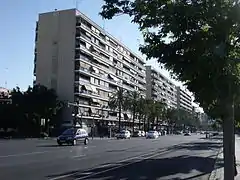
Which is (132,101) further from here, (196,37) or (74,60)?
(196,37)

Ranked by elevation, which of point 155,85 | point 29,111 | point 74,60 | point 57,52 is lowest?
point 29,111

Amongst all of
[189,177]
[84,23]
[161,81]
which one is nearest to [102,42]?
[84,23]

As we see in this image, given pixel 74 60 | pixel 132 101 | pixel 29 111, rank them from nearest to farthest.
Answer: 1. pixel 29 111
2. pixel 74 60
3. pixel 132 101

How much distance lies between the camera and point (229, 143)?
7.80 meters

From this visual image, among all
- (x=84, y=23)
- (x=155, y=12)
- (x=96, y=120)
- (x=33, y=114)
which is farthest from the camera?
(x=96, y=120)

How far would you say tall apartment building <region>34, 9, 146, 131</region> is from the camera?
9262 cm

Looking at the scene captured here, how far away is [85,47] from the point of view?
3782 inches

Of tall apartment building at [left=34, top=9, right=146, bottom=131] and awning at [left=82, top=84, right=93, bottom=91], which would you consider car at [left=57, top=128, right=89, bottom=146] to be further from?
awning at [left=82, top=84, right=93, bottom=91]

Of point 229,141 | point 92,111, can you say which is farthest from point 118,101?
point 229,141

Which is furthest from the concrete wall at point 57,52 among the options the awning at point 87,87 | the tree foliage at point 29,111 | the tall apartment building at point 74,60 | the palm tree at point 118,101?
the palm tree at point 118,101

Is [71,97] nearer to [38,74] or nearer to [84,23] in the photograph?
[38,74]

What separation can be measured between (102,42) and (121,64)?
20.2m

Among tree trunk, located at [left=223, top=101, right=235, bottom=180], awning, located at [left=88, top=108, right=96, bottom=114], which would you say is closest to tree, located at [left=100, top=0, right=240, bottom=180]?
tree trunk, located at [left=223, top=101, right=235, bottom=180]

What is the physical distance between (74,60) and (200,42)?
86.6 m
